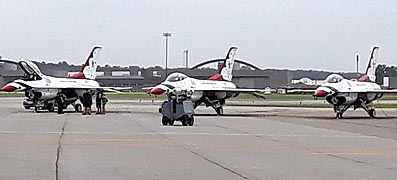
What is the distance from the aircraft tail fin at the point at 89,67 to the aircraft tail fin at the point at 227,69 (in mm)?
9246

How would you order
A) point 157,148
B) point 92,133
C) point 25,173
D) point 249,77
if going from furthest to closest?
1. point 249,77
2. point 92,133
3. point 157,148
4. point 25,173

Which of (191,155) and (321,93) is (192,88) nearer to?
(321,93)

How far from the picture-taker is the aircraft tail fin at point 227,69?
2211 inches

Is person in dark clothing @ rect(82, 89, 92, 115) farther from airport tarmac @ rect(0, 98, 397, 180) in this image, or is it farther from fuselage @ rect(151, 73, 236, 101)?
airport tarmac @ rect(0, 98, 397, 180)

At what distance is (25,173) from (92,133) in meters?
13.5

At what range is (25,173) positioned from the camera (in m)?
14.3

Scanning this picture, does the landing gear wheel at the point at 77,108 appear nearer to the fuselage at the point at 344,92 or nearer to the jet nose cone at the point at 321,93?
the fuselage at the point at 344,92

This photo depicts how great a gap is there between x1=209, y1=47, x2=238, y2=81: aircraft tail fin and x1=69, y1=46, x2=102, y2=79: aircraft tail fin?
9.25 metres

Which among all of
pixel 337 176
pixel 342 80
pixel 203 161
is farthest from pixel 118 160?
pixel 342 80

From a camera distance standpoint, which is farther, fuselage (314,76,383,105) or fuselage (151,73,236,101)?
fuselage (151,73,236,101)

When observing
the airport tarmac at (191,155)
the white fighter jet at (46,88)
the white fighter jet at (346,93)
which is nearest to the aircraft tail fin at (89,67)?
the white fighter jet at (46,88)

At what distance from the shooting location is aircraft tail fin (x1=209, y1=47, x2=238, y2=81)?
184 feet

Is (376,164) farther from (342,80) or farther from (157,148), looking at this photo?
(342,80)

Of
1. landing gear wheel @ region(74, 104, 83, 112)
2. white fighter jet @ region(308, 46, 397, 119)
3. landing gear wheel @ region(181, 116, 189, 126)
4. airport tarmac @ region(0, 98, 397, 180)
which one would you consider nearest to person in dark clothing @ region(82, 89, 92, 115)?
landing gear wheel @ region(74, 104, 83, 112)
